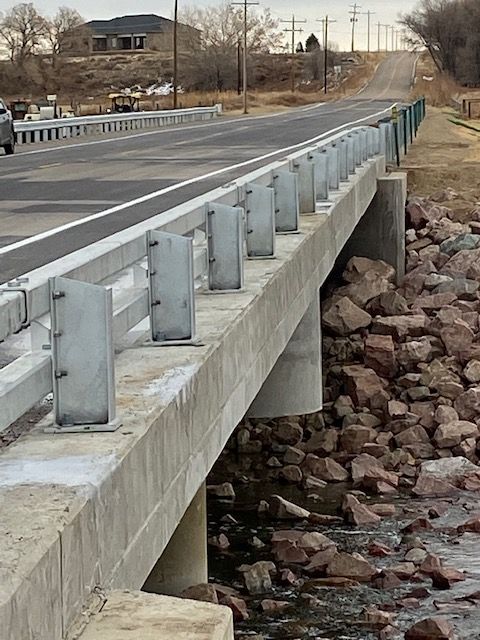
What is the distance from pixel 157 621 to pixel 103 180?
17683 mm

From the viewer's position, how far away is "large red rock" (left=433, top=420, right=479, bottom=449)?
51.2 feet

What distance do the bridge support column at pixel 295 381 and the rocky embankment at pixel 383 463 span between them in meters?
0.79

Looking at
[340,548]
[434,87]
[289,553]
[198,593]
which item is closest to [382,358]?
[340,548]

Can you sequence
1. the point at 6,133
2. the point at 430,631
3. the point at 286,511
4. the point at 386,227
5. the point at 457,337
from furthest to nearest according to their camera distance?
the point at 6,133 < the point at 386,227 < the point at 457,337 < the point at 286,511 < the point at 430,631

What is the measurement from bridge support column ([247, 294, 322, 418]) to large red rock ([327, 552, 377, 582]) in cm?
313

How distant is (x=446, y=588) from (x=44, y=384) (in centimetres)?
628

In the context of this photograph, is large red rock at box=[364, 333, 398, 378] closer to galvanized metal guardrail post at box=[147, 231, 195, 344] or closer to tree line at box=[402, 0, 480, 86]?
galvanized metal guardrail post at box=[147, 231, 195, 344]

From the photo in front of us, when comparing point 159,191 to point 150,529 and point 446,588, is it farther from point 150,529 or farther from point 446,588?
point 150,529

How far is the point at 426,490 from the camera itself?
14.2 metres

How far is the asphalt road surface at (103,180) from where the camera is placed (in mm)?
13188

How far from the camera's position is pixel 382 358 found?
1855 cm

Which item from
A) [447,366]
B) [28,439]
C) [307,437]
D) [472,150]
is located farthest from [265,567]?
[472,150]

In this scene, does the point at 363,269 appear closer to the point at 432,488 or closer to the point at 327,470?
the point at 327,470

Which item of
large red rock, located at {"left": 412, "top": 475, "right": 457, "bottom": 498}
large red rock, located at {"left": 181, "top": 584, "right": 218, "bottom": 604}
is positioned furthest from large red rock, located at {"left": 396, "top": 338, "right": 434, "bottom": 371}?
large red rock, located at {"left": 181, "top": 584, "right": 218, "bottom": 604}
